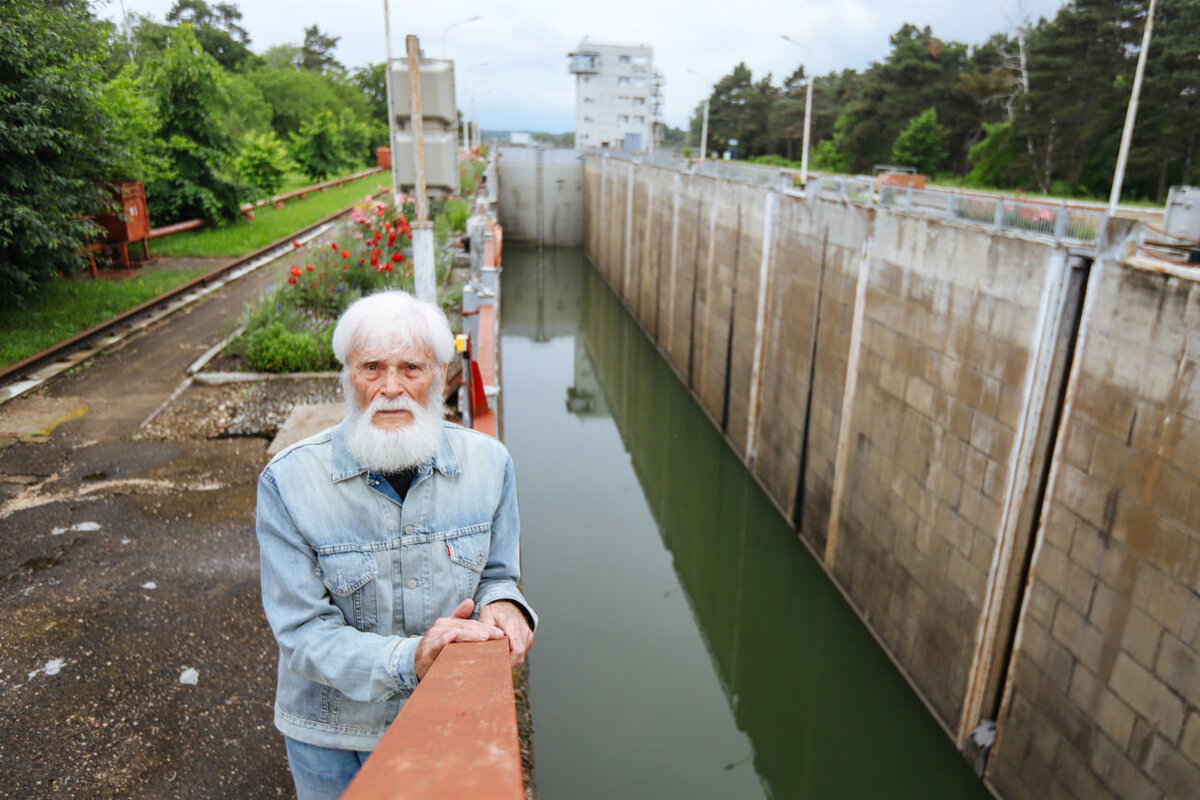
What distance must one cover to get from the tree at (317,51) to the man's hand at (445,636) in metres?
86.2

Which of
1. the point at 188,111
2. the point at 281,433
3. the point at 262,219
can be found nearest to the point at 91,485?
the point at 281,433

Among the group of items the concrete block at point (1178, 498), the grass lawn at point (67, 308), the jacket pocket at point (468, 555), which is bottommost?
the grass lawn at point (67, 308)

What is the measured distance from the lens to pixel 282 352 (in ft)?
27.5

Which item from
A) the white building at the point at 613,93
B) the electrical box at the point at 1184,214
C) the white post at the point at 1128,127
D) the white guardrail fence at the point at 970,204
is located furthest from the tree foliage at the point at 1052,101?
the white building at the point at 613,93

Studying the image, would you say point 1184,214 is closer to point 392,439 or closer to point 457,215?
point 392,439

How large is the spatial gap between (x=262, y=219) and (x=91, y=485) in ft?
57.5

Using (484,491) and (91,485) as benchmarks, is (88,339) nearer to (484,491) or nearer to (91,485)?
(91,485)

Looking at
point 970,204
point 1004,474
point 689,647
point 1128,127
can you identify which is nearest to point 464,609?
point 1004,474

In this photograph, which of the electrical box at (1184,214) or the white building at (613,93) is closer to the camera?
the electrical box at (1184,214)

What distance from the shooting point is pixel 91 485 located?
20.7 ft

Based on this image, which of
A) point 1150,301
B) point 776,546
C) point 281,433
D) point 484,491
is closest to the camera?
point 484,491

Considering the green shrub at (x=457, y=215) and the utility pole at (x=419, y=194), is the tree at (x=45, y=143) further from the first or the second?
the green shrub at (x=457, y=215)

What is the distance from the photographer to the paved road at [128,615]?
3.62m

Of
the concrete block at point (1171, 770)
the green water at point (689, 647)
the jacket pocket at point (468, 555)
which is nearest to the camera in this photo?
the jacket pocket at point (468, 555)
